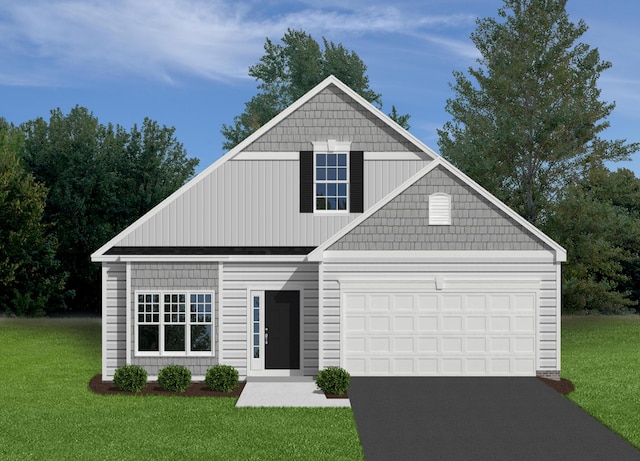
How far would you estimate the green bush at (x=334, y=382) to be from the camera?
18.5 meters

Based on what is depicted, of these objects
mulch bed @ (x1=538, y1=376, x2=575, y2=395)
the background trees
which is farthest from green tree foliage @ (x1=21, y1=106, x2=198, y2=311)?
mulch bed @ (x1=538, y1=376, x2=575, y2=395)

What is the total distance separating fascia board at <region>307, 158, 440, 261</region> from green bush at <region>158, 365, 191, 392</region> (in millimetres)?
4454

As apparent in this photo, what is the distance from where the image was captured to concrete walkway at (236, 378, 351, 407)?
17.5 m

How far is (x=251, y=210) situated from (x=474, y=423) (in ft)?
31.0

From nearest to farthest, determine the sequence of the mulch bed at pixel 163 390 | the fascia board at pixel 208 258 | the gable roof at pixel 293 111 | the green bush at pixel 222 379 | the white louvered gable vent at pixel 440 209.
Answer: the mulch bed at pixel 163 390 → the green bush at pixel 222 379 → the white louvered gable vent at pixel 440 209 → the fascia board at pixel 208 258 → the gable roof at pixel 293 111

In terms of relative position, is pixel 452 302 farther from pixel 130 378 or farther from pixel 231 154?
pixel 130 378

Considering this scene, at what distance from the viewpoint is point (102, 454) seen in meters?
13.4

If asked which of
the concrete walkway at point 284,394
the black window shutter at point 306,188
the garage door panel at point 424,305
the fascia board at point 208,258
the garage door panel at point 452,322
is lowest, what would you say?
the concrete walkway at point 284,394

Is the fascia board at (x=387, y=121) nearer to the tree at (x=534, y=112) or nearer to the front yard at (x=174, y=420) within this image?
the front yard at (x=174, y=420)

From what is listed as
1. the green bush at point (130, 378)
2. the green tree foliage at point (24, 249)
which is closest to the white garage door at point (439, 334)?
the green bush at point (130, 378)

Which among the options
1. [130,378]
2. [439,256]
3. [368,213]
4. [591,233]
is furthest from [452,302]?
[591,233]

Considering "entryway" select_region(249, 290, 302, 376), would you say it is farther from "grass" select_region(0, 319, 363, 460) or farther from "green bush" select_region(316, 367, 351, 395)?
"grass" select_region(0, 319, 363, 460)

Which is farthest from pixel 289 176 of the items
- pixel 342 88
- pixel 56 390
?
pixel 56 390

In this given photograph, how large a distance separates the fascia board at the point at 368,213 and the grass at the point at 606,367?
6803 mm
